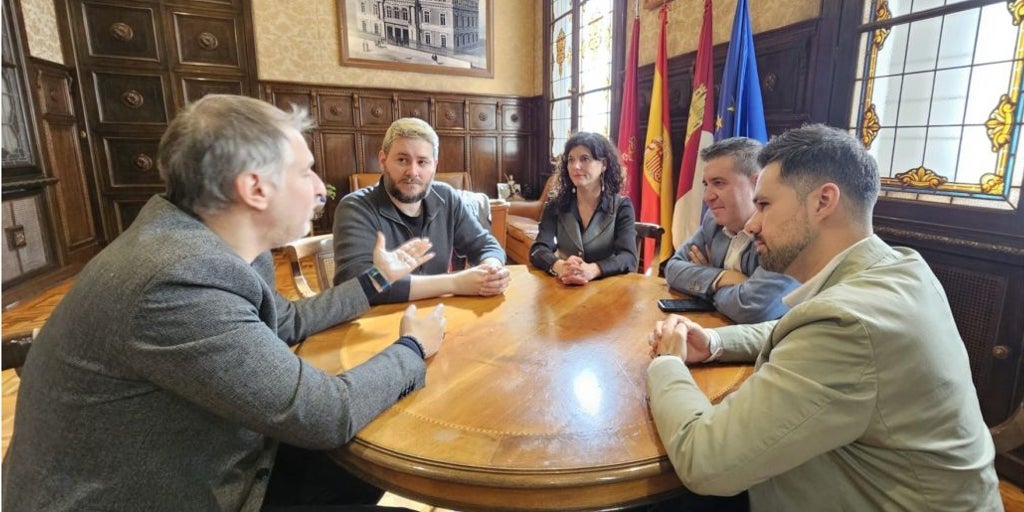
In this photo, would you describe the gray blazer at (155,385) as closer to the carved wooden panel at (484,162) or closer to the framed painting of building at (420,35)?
the framed painting of building at (420,35)

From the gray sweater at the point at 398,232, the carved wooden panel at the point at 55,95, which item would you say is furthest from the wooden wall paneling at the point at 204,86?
the gray sweater at the point at 398,232

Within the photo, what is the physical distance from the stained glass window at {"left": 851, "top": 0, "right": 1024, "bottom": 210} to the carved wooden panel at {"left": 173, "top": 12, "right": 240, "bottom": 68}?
5100 mm

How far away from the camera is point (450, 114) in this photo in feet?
17.8

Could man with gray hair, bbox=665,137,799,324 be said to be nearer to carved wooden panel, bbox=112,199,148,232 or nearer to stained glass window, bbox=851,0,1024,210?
stained glass window, bbox=851,0,1024,210

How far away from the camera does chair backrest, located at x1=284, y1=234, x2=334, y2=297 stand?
162cm

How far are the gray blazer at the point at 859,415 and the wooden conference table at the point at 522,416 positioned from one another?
3.9 inches

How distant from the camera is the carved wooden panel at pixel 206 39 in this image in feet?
15.0

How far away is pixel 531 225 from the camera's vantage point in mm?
4434

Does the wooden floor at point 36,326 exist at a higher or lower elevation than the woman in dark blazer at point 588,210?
lower

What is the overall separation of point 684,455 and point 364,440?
500mm

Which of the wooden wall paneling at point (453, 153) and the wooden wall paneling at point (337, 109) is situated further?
the wooden wall paneling at point (453, 153)

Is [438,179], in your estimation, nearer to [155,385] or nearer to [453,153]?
[453,153]

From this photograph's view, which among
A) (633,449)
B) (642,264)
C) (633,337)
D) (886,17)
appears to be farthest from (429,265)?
(886,17)

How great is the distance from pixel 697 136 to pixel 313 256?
220 cm
